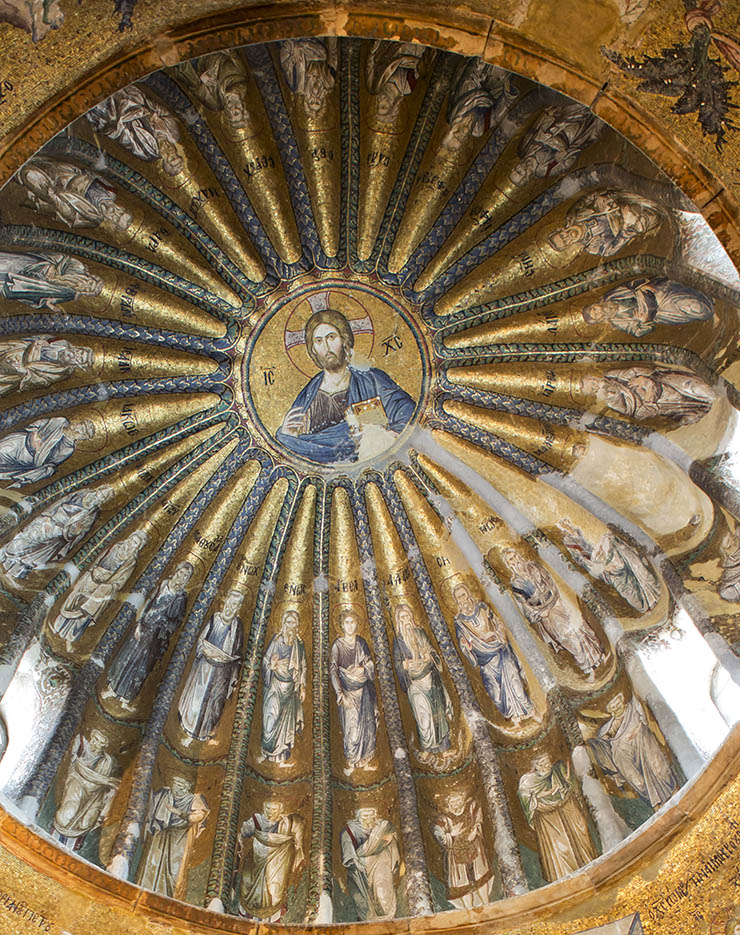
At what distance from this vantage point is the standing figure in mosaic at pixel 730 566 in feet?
37.1

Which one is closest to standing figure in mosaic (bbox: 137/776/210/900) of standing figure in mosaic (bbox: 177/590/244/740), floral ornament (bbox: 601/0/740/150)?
standing figure in mosaic (bbox: 177/590/244/740)

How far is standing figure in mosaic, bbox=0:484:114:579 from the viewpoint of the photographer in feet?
40.1

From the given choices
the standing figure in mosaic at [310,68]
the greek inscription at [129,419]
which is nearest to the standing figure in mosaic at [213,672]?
the greek inscription at [129,419]

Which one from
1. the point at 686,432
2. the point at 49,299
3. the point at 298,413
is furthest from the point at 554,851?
the point at 49,299

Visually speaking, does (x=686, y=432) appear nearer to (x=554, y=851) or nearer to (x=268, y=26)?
(x=554, y=851)

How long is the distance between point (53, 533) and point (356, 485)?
3317mm

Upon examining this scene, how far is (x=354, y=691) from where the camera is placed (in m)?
13.4

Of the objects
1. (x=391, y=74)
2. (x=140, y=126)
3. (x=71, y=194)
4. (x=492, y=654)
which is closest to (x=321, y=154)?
(x=391, y=74)

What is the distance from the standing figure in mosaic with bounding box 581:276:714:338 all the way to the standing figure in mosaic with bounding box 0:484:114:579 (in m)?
5.41

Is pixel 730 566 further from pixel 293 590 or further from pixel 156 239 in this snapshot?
pixel 156 239

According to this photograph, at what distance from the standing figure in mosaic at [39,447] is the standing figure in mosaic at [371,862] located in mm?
4729

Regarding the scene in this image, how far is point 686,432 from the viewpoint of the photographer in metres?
11.9

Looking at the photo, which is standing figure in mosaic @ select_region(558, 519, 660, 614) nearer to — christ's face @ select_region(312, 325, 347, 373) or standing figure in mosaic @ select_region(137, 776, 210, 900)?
christ's face @ select_region(312, 325, 347, 373)

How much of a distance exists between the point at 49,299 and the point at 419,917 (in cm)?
683
